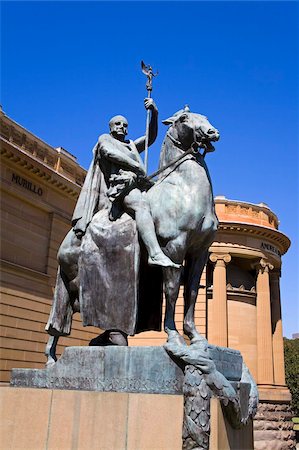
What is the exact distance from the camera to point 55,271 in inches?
993

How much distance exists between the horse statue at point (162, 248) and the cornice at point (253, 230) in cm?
2795

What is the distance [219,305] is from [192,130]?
1122 inches

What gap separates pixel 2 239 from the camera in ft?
73.3

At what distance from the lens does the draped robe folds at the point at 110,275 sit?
17.8 ft

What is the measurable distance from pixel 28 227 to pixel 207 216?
19.7m

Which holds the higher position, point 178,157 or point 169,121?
point 169,121

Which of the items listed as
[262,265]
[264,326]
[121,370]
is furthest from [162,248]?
[264,326]

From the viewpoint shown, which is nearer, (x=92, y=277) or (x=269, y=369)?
(x=92, y=277)

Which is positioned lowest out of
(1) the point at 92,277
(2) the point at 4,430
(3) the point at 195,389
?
(2) the point at 4,430

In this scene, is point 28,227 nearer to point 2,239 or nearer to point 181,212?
point 2,239

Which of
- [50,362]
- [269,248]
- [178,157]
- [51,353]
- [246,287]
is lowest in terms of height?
[50,362]

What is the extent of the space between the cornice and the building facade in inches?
2.6

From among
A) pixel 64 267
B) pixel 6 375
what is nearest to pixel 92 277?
pixel 64 267

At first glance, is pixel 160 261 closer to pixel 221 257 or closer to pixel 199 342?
pixel 199 342
